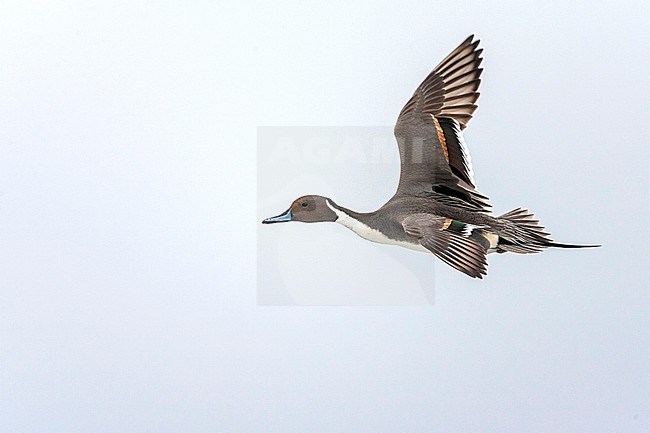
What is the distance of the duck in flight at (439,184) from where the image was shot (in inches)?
98.0

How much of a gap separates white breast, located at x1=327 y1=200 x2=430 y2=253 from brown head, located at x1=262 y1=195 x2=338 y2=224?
13 millimetres

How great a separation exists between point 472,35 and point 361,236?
1.93 ft

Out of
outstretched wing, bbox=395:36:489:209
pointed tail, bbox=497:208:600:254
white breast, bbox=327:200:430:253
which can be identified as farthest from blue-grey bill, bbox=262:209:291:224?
pointed tail, bbox=497:208:600:254

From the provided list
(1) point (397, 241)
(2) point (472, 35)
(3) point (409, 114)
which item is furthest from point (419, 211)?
(2) point (472, 35)

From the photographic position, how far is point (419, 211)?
2506 millimetres

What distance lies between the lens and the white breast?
251 centimetres

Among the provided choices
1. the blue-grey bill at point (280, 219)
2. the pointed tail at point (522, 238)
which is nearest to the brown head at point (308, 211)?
the blue-grey bill at point (280, 219)

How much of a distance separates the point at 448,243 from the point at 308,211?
1.54ft

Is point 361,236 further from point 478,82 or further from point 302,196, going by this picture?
point 478,82

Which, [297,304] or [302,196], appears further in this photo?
[297,304]

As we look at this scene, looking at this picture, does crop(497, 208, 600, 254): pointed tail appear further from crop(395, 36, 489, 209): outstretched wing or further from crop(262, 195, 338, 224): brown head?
crop(262, 195, 338, 224): brown head

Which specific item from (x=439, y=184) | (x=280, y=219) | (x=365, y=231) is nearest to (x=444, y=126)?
(x=439, y=184)

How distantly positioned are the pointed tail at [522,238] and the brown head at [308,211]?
44 cm

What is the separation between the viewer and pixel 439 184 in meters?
2.54
